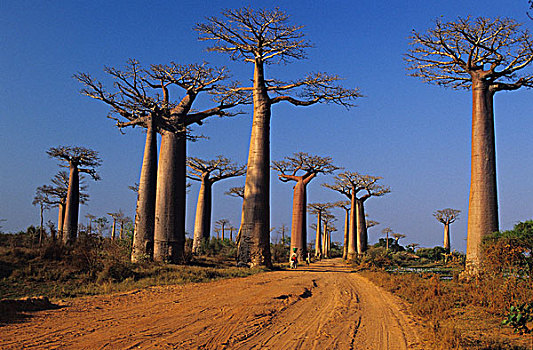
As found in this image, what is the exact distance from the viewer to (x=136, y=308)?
21.6 feet

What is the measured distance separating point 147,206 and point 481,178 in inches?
408

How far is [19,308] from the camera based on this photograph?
6.30 m

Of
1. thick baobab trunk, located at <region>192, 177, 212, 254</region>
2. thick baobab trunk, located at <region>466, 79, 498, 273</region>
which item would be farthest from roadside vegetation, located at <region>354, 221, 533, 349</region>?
thick baobab trunk, located at <region>192, 177, 212, 254</region>

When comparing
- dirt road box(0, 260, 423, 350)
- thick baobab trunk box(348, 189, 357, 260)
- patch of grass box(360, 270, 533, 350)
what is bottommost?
dirt road box(0, 260, 423, 350)

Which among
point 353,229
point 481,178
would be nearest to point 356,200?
point 353,229

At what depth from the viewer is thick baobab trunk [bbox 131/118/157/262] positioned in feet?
46.6

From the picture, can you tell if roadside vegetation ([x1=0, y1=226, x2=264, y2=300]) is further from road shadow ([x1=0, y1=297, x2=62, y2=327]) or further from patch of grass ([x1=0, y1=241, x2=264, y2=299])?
road shadow ([x1=0, y1=297, x2=62, y2=327])

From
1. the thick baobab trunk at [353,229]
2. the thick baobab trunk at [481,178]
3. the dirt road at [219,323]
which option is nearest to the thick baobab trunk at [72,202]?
the dirt road at [219,323]

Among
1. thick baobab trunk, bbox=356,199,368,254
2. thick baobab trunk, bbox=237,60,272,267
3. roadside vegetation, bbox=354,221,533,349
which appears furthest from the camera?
thick baobab trunk, bbox=356,199,368,254

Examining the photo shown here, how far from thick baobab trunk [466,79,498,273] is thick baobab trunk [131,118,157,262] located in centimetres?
965

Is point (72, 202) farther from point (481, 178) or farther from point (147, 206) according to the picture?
point (481, 178)

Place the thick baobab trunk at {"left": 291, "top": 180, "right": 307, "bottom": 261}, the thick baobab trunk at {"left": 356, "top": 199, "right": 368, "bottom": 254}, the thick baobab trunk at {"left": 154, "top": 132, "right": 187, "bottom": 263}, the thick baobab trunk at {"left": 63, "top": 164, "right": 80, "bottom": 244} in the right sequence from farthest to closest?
the thick baobab trunk at {"left": 356, "top": 199, "right": 368, "bottom": 254} < the thick baobab trunk at {"left": 291, "top": 180, "right": 307, "bottom": 261} < the thick baobab trunk at {"left": 63, "top": 164, "right": 80, "bottom": 244} < the thick baobab trunk at {"left": 154, "top": 132, "right": 187, "bottom": 263}

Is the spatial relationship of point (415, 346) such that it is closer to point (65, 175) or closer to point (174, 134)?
point (174, 134)

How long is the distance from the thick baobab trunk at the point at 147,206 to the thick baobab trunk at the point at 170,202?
0.44 metres
